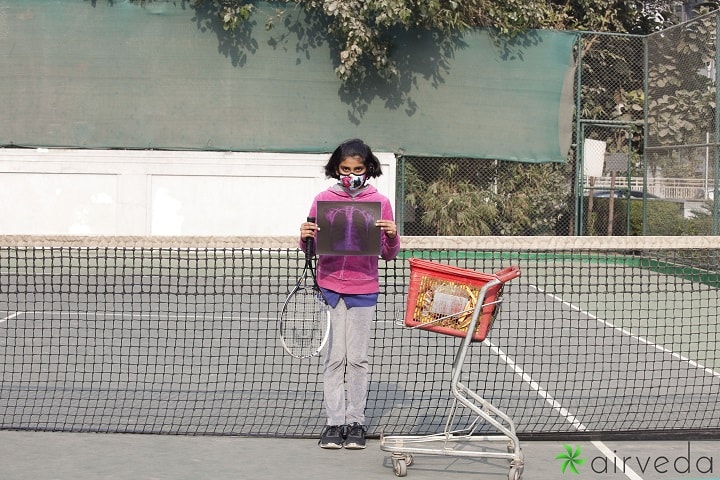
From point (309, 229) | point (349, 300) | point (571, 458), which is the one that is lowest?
point (571, 458)

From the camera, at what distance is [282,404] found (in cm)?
729

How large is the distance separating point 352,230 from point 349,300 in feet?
1.35

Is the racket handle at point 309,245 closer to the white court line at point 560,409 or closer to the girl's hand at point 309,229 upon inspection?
the girl's hand at point 309,229

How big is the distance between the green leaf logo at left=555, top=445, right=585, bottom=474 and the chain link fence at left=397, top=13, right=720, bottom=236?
40.7 ft

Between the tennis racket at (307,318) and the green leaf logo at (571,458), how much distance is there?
4.37 feet

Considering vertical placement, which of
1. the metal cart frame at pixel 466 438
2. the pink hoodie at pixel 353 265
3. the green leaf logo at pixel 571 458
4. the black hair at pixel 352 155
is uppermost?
the black hair at pixel 352 155

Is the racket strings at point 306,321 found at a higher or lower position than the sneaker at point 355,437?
higher

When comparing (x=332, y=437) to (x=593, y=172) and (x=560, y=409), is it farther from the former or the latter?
(x=593, y=172)

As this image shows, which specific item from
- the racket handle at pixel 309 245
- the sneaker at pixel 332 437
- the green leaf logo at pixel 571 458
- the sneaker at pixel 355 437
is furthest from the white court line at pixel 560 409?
the racket handle at pixel 309 245

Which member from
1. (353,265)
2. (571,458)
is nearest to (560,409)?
(571,458)

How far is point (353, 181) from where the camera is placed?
5.87m

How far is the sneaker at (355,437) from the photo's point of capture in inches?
233

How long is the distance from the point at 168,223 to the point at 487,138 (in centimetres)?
543

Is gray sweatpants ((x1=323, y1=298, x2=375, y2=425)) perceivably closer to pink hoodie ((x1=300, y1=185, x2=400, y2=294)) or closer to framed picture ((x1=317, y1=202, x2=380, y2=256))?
pink hoodie ((x1=300, y1=185, x2=400, y2=294))
